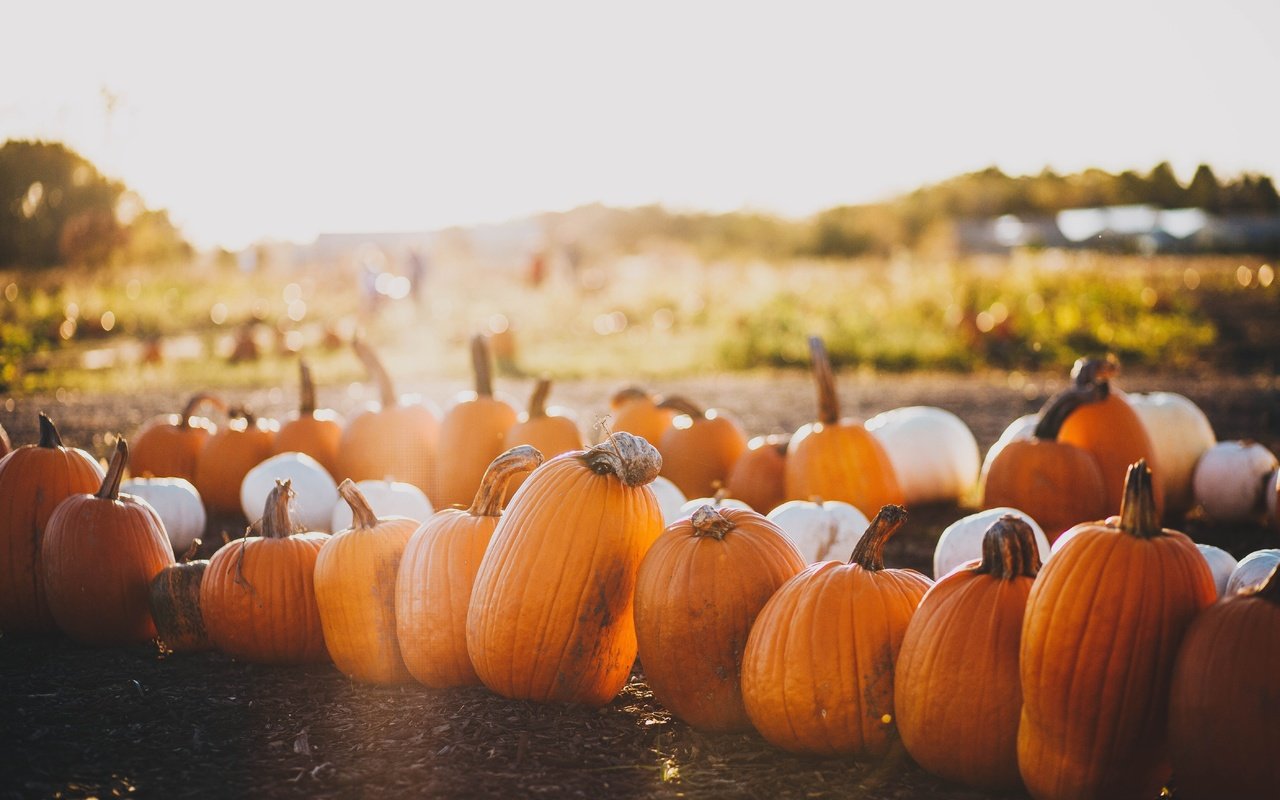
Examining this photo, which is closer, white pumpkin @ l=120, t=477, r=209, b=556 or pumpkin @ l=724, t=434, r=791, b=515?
white pumpkin @ l=120, t=477, r=209, b=556

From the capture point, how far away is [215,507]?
6723mm

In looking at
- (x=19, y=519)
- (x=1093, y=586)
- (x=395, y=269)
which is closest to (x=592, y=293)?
(x=395, y=269)

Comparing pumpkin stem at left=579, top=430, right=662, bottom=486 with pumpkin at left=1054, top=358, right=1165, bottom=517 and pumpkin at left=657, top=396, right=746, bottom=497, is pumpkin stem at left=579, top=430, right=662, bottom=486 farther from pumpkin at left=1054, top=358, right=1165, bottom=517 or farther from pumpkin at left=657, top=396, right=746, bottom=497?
pumpkin at left=1054, top=358, right=1165, bottom=517

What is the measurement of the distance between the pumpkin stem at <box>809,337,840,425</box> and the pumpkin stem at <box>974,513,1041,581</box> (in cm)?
244

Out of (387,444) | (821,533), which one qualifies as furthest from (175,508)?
(821,533)

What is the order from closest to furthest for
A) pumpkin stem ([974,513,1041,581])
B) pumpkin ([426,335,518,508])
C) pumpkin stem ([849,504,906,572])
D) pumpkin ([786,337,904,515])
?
1. pumpkin stem ([974,513,1041,581])
2. pumpkin stem ([849,504,906,572])
3. pumpkin ([786,337,904,515])
4. pumpkin ([426,335,518,508])

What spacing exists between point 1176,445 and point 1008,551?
13.3 feet

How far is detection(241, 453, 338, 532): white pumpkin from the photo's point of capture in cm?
599

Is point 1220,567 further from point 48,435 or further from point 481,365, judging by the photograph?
point 48,435

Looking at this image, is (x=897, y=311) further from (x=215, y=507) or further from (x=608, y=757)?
(x=608, y=757)

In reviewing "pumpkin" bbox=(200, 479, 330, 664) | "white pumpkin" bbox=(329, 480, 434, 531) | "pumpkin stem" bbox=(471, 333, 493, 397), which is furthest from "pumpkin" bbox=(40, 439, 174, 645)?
"pumpkin stem" bbox=(471, 333, 493, 397)

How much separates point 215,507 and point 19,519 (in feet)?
6.98

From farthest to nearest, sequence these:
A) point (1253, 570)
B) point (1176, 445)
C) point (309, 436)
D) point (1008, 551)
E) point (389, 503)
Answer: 1. point (309, 436)
2. point (1176, 445)
3. point (389, 503)
4. point (1253, 570)
5. point (1008, 551)

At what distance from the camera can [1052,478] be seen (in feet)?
18.5
